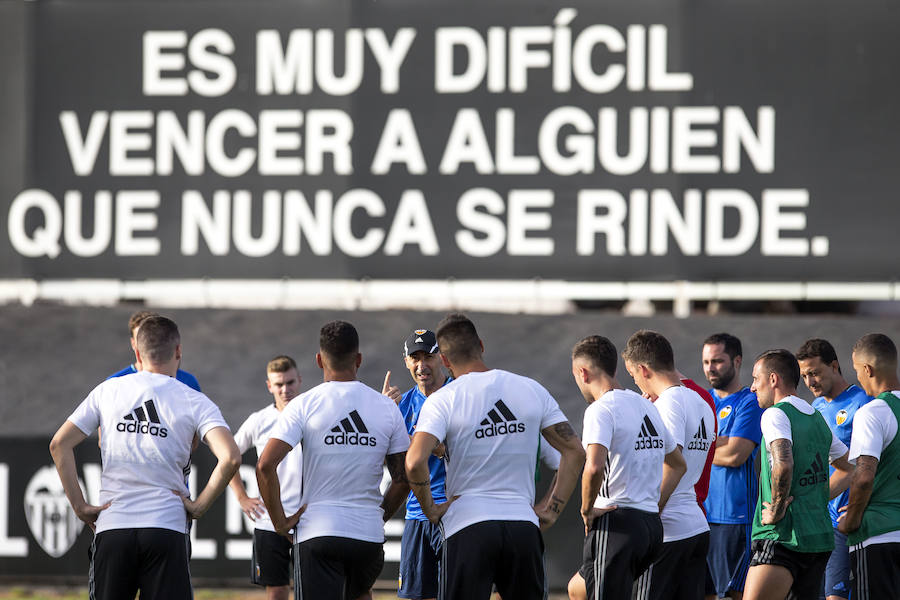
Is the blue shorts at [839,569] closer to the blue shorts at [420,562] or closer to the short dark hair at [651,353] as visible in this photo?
the short dark hair at [651,353]

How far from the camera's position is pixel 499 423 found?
553 centimetres

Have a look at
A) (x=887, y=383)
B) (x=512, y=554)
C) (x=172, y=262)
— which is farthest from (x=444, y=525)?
(x=172, y=262)

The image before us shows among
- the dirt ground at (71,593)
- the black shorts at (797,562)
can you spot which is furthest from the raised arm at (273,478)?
the dirt ground at (71,593)

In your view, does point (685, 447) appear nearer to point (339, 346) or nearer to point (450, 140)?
point (339, 346)

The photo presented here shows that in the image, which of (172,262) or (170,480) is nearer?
(170,480)

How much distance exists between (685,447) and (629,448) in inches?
25.3

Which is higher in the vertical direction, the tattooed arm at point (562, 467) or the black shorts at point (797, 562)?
the tattooed arm at point (562, 467)

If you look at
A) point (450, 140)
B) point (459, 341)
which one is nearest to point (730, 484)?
point (459, 341)

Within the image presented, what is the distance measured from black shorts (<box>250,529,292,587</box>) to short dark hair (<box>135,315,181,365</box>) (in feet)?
8.02

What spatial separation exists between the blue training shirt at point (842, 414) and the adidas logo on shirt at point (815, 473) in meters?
0.89

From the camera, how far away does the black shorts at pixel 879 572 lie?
6.57 metres

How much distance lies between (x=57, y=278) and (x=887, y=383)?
25.8 ft

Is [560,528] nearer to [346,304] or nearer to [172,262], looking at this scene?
[346,304]

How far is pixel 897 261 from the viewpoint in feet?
34.7
